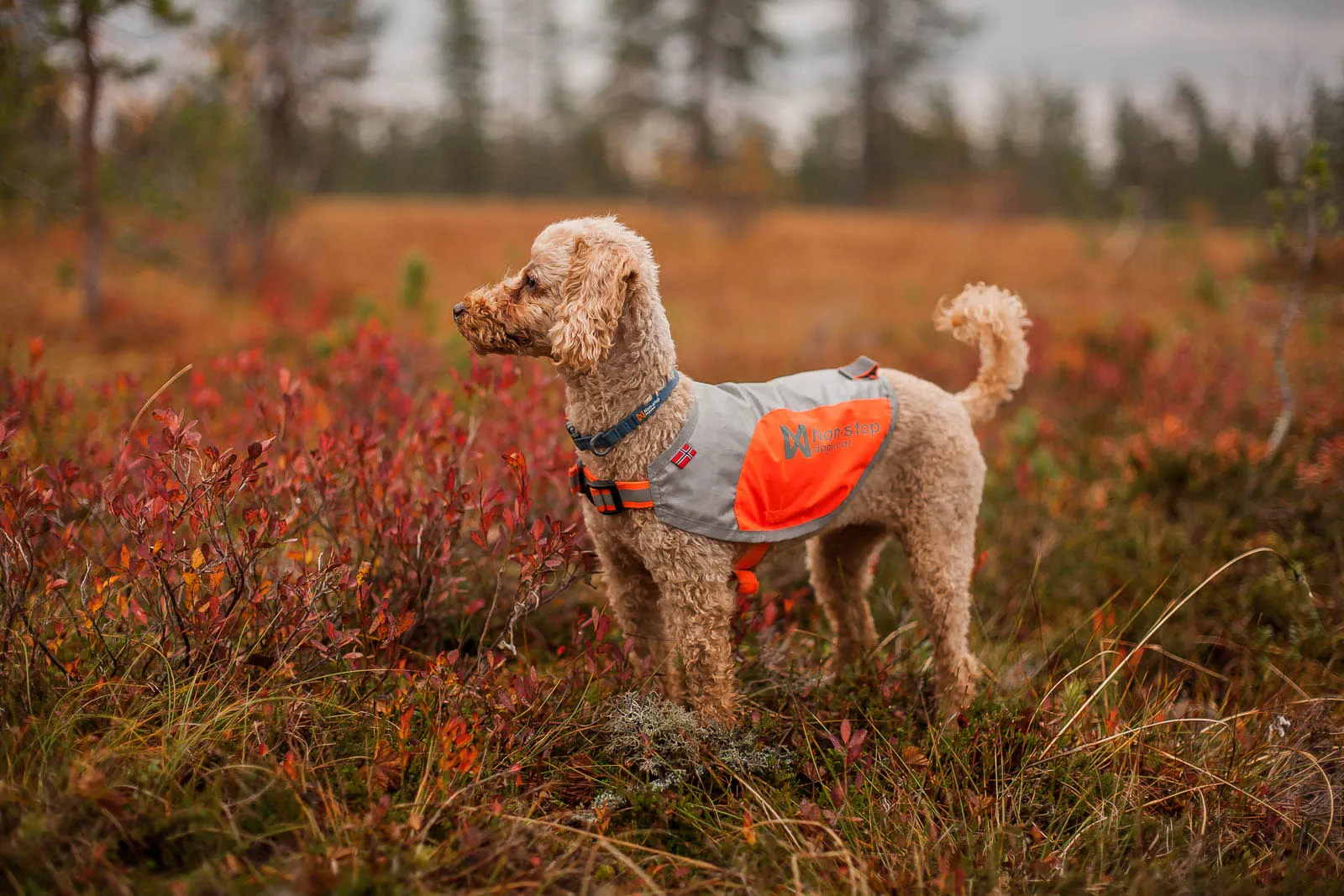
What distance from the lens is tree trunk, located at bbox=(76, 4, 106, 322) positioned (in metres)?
7.38

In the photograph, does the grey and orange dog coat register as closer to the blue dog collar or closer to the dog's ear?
the blue dog collar

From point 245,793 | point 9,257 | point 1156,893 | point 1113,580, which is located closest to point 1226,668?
point 1113,580

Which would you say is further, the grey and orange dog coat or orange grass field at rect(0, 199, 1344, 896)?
the grey and orange dog coat

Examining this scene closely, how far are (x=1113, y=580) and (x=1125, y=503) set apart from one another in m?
0.86

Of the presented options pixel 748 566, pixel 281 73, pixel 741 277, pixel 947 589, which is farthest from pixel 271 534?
pixel 741 277

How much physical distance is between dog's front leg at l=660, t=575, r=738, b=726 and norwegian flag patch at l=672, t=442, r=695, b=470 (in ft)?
1.35

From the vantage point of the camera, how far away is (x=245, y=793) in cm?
217

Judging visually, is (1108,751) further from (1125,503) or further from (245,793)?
(245,793)

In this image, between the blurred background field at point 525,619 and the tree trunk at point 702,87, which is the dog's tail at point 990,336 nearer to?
the blurred background field at point 525,619

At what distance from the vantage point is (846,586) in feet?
11.8

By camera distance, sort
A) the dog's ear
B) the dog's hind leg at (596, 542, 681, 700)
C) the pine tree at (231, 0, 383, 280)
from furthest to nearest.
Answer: the pine tree at (231, 0, 383, 280)
the dog's hind leg at (596, 542, 681, 700)
the dog's ear

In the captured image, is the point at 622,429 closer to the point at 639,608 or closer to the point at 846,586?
the point at 639,608

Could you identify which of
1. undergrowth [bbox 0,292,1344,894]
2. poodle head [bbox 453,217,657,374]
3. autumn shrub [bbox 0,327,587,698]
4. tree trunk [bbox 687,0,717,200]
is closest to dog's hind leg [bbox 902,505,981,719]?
undergrowth [bbox 0,292,1344,894]

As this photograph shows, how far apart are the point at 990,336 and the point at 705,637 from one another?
179 cm
